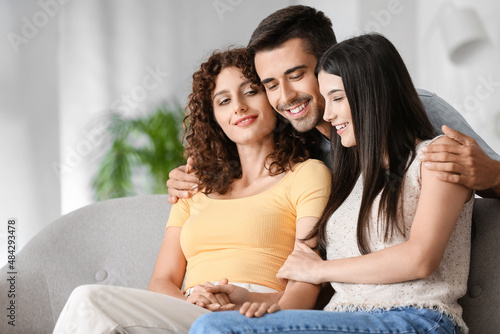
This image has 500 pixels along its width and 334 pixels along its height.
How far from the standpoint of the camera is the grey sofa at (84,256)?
6.48 ft

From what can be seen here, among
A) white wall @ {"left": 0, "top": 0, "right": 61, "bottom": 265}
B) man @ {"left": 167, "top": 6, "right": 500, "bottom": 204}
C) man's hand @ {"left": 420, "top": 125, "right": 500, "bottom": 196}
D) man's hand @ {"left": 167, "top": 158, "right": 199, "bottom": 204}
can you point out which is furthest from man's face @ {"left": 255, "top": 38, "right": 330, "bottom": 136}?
white wall @ {"left": 0, "top": 0, "right": 61, "bottom": 265}

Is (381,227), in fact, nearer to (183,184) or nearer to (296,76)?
(296,76)

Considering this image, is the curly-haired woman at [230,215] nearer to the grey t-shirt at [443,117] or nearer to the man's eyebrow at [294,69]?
the man's eyebrow at [294,69]

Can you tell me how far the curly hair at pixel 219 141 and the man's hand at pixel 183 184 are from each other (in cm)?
3

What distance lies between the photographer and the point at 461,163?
1338 mm

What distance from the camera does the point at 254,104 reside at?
6.28 ft

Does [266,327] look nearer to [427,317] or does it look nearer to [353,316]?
[353,316]

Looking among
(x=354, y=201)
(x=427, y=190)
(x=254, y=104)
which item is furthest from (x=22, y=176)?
(x=427, y=190)

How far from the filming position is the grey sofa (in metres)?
1.98

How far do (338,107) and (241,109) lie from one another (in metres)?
0.42

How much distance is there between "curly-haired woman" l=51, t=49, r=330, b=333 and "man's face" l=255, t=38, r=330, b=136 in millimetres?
55

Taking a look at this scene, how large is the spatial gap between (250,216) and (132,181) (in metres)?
2.31

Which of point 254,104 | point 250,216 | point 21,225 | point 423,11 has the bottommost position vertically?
point 21,225

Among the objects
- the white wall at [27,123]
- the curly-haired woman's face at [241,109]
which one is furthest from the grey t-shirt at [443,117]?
the white wall at [27,123]
